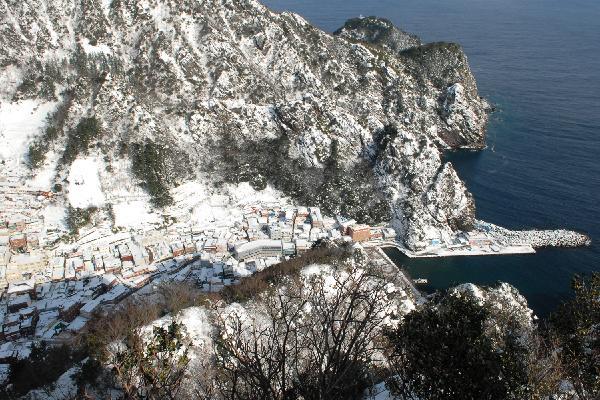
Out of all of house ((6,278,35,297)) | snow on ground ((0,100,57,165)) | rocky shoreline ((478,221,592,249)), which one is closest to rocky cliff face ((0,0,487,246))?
snow on ground ((0,100,57,165))

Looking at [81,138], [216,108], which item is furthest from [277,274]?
[216,108]

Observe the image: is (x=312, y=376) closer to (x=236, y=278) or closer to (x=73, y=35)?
(x=236, y=278)

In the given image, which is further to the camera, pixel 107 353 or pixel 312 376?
pixel 107 353

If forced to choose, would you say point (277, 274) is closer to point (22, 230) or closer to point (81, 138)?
point (22, 230)

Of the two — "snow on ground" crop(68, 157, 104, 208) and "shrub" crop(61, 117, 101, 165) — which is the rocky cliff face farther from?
"snow on ground" crop(68, 157, 104, 208)

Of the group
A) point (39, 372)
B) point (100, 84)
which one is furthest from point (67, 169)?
point (39, 372)

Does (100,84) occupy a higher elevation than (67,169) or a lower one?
higher

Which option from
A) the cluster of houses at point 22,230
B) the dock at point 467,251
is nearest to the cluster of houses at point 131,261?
the cluster of houses at point 22,230
